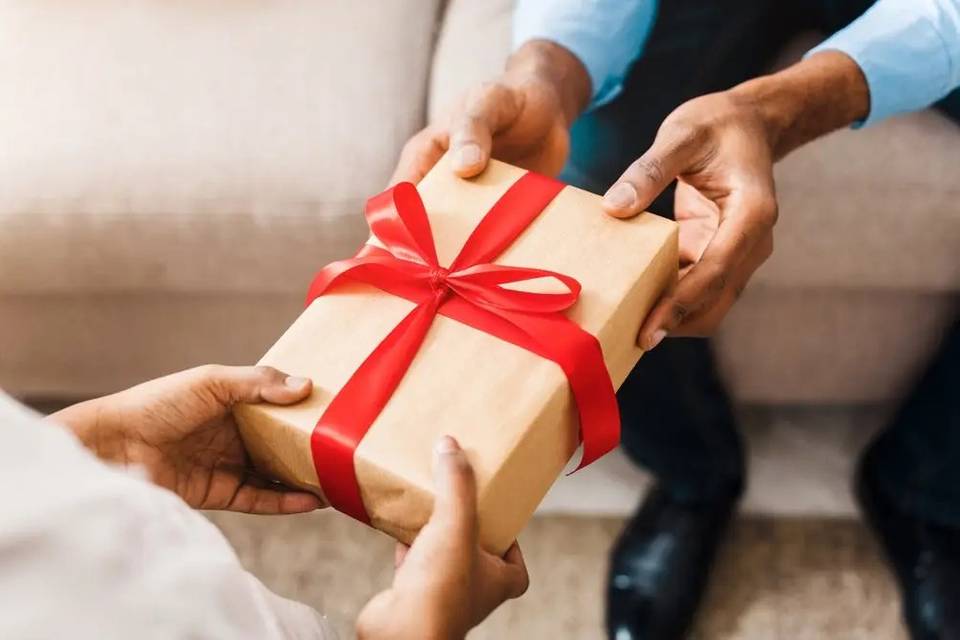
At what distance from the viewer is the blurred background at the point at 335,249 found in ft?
3.23

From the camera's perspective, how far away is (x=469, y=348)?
23.9 inches

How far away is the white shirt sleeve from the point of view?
32 centimetres

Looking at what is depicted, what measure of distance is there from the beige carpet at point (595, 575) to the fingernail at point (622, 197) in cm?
69

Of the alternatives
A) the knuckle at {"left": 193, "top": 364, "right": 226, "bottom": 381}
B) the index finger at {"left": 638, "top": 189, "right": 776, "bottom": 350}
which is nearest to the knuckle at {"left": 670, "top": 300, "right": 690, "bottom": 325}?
the index finger at {"left": 638, "top": 189, "right": 776, "bottom": 350}

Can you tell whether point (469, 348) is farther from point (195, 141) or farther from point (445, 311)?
point (195, 141)

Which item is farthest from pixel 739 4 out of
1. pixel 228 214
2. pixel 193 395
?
pixel 193 395

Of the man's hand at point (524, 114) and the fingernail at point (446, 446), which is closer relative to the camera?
the fingernail at point (446, 446)

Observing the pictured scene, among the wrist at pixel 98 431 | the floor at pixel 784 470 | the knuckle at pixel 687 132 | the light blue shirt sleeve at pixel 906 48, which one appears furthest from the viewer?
the floor at pixel 784 470

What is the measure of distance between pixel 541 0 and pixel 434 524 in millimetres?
659

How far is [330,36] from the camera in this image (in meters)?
1.10

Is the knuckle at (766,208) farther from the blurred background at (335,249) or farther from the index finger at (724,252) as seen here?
the blurred background at (335,249)

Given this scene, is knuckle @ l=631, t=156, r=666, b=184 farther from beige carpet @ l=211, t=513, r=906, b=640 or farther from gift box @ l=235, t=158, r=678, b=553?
beige carpet @ l=211, t=513, r=906, b=640

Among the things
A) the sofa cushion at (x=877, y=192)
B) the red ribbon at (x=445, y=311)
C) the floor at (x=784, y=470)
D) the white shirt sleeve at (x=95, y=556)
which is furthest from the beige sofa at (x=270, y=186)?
the white shirt sleeve at (x=95, y=556)

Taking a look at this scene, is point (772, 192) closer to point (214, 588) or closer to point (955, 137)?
point (955, 137)
